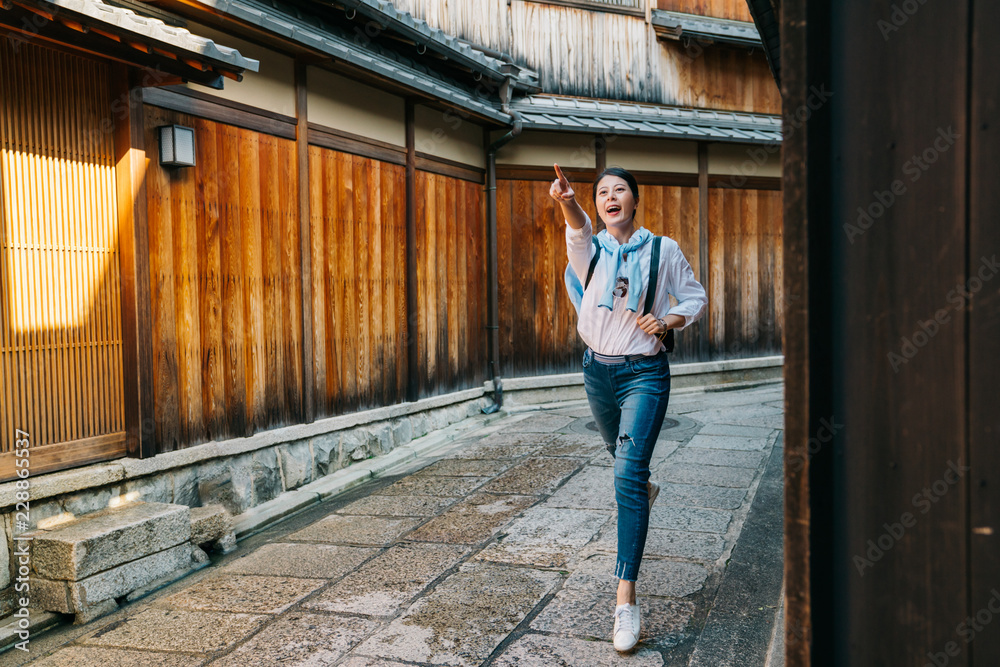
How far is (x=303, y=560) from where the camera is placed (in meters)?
5.23

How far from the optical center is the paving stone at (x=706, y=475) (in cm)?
666

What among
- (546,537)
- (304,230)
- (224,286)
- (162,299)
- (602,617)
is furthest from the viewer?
(304,230)

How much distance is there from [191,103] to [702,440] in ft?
19.1

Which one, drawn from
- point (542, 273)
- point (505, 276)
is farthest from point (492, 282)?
point (542, 273)

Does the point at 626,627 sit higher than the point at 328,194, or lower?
lower

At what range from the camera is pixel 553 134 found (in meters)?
11.0

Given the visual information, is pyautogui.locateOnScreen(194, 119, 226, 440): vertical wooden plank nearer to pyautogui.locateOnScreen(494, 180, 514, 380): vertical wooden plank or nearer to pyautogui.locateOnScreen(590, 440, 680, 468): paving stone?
pyautogui.locateOnScreen(590, 440, 680, 468): paving stone

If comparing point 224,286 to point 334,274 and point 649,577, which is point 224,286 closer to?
point 334,274

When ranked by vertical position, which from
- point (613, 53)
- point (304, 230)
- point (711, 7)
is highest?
point (711, 7)

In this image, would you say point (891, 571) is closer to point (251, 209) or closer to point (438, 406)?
point (251, 209)

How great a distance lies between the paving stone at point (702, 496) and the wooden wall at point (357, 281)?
10.4 feet

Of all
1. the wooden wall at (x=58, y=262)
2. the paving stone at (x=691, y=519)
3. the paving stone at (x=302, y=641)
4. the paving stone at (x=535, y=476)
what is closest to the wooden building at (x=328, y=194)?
the wooden wall at (x=58, y=262)

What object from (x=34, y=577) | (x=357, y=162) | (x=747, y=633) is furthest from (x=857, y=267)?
(x=357, y=162)

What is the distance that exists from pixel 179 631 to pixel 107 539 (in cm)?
83
